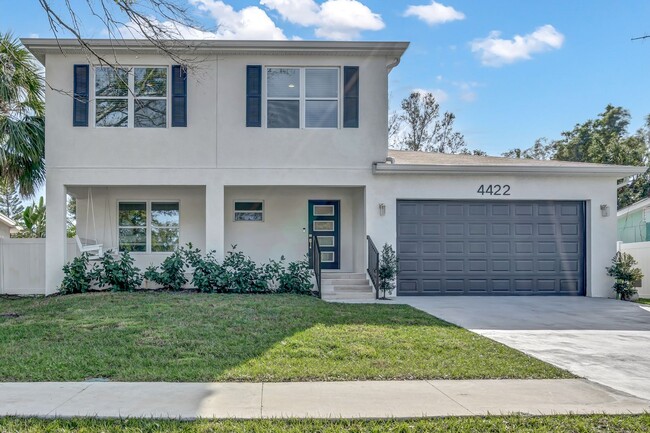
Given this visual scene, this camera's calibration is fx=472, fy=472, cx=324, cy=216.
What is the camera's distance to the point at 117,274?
11.2 metres

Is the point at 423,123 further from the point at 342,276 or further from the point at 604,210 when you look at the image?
the point at 342,276

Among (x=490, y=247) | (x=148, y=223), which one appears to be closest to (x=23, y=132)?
(x=148, y=223)

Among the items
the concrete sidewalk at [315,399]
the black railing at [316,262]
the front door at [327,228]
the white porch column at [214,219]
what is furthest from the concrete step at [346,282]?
the concrete sidewalk at [315,399]

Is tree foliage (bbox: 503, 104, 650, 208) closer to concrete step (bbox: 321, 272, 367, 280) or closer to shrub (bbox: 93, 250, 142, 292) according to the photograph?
concrete step (bbox: 321, 272, 367, 280)

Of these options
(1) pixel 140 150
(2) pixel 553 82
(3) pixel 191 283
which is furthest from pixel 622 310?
(2) pixel 553 82

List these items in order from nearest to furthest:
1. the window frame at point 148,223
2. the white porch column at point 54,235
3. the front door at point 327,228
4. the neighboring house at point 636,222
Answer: the white porch column at point 54,235 → the window frame at point 148,223 → the front door at point 327,228 → the neighboring house at point 636,222

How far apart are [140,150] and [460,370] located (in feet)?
30.9

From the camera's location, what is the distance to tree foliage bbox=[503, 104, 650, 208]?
86.7ft

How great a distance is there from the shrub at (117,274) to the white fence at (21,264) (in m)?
2.10

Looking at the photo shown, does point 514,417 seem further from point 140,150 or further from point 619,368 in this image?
point 140,150

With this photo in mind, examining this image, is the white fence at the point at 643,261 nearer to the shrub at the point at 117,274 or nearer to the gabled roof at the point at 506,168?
the gabled roof at the point at 506,168

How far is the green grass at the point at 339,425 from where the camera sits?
3674mm

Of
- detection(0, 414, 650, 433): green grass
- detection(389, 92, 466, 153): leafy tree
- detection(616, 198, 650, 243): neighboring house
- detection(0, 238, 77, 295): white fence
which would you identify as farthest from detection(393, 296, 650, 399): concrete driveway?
detection(389, 92, 466, 153): leafy tree

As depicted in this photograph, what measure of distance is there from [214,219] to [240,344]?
5.87 m
